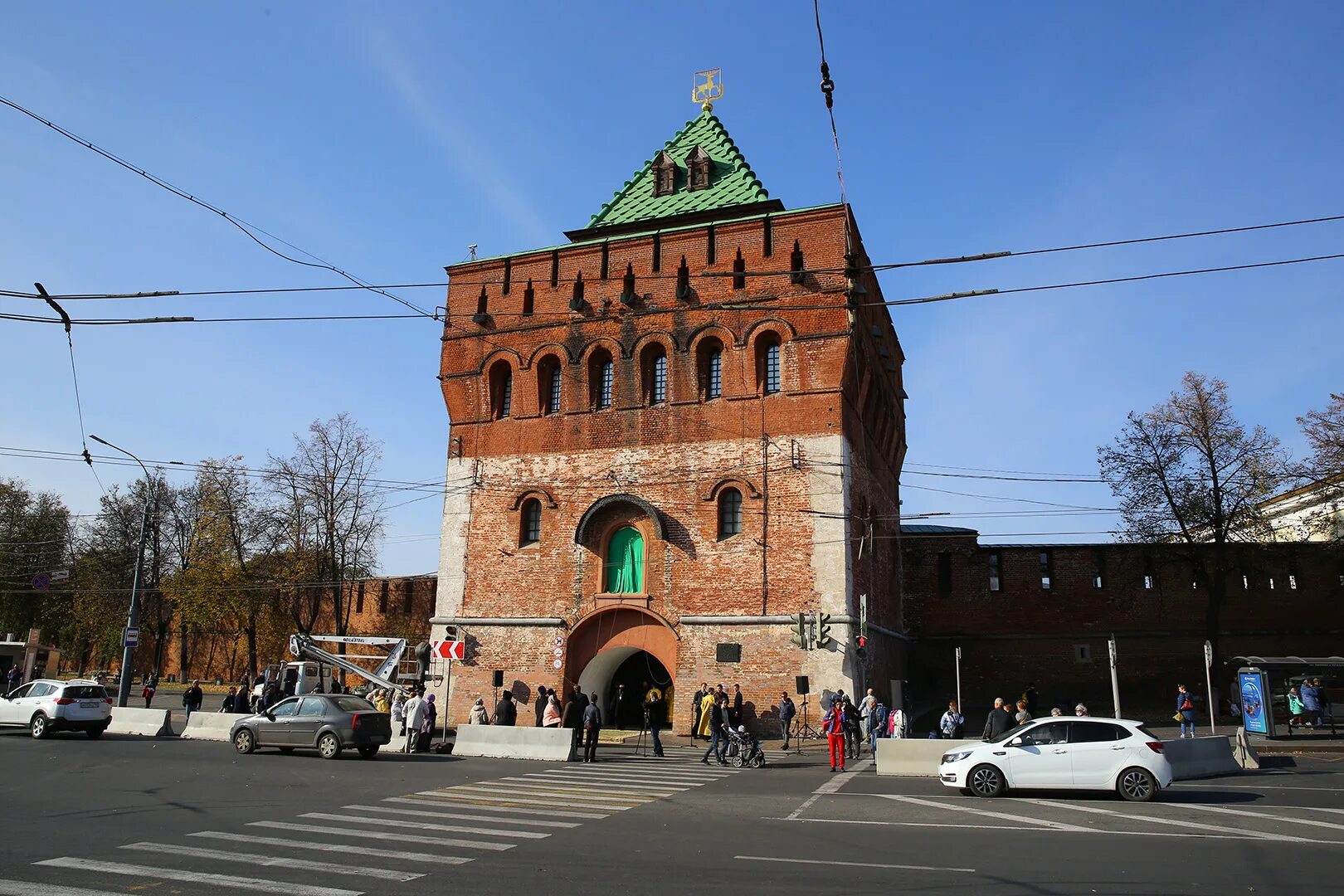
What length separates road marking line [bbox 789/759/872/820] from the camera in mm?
13141

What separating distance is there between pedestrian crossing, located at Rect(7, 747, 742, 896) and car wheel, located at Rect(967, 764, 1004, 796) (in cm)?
461

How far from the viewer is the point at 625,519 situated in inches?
1129

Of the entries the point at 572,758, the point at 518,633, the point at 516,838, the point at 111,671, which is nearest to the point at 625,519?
the point at 518,633

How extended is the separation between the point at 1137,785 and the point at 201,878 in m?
12.9

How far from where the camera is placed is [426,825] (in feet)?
36.1

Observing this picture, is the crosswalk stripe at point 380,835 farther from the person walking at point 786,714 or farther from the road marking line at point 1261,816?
the person walking at point 786,714

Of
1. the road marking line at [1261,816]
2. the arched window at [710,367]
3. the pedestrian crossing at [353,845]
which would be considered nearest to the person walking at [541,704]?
the arched window at [710,367]

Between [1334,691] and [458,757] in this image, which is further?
[1334,691]

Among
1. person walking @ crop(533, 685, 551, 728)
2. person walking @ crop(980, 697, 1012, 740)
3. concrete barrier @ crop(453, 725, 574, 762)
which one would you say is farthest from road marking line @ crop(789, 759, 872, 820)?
person walking @ crop(533, 685, 551, 728)

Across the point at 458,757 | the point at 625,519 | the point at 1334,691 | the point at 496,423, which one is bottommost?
the point at 458,757

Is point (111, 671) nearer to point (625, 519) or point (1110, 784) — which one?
point (625, 519)

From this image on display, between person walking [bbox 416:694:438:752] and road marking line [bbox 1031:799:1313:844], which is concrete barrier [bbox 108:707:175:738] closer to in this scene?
person walking [bbox 416:694:438:752]

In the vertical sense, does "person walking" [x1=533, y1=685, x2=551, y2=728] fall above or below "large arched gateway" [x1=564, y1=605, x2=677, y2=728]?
below

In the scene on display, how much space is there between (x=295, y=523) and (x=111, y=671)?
21.0 meters
